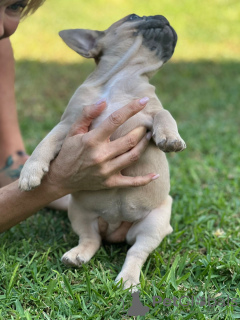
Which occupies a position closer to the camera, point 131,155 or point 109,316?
point 109,316

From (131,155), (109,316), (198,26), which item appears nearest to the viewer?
(109,316)

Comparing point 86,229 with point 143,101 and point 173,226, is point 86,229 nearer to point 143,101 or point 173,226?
point 173,226

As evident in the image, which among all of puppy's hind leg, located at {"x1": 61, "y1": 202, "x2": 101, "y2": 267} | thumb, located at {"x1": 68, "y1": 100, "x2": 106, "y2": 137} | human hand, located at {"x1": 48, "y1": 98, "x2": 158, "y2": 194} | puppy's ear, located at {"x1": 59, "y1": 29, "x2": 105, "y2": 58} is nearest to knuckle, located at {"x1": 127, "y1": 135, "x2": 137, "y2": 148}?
human hand, located at {"x1": 48, "y1": 98, "x2": 158, "y2": 194}

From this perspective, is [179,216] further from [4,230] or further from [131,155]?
[4,230]

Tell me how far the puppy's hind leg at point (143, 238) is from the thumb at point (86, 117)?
0.64m

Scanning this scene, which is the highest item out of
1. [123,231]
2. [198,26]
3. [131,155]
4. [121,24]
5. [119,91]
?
[121,24]

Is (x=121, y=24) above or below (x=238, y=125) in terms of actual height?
above

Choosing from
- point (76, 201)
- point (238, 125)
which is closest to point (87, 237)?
point (76, 201)

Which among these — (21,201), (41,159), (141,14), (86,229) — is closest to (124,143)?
(41,159)

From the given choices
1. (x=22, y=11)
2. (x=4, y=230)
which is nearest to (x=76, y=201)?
(x=4, y=230)

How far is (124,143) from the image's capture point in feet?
8.63

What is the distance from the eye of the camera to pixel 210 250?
2.87 m

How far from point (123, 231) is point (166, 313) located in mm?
721

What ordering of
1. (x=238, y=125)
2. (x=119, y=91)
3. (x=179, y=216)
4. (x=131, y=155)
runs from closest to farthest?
(x=131, y=155) < (x=119, y=91) < (x=179, y=216) < (x=238, y=125)
